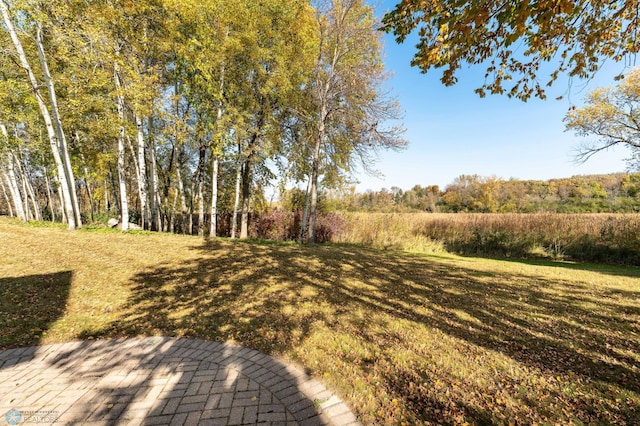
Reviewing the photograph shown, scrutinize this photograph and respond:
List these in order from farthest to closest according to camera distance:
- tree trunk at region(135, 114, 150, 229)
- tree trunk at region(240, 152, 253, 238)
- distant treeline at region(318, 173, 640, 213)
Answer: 1. distant treeline at region(318, 173, 640, 213)
2. tree trunk at region(240, 152, 253, 238)
3. tree trunk at region(135, 114, 150, 229)

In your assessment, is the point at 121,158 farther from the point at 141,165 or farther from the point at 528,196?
the point at 528,196

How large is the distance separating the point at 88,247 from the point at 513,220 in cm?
1961

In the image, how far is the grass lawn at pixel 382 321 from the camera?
2.59 metres

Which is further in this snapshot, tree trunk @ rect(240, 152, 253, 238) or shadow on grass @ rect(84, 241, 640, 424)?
tree trunk @ rect(240, 152, 253, 238)

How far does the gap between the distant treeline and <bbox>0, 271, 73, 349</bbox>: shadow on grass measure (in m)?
16.1

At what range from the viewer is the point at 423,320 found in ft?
14.3

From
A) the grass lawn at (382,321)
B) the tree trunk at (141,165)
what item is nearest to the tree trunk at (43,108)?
the tree trunk at (141,165)

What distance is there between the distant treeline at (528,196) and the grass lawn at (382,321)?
1324cm

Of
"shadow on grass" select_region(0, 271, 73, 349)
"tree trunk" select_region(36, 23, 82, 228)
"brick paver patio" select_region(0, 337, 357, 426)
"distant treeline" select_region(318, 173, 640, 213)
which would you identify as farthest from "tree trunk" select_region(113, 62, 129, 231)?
"distant treeline" select_region(318, 173, 640, 213)

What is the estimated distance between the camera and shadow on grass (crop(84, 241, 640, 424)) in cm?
255

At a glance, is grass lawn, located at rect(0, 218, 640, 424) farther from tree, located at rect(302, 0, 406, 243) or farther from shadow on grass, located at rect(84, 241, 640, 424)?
tree, located at rect(302, 0, 406, 243)

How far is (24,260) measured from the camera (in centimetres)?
652

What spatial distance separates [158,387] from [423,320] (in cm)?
384

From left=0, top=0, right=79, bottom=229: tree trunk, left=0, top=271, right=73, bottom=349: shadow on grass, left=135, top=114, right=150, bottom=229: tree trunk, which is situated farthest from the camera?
left=135, top=114, right=150, bottom=229: tree trunk
